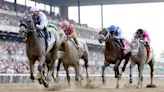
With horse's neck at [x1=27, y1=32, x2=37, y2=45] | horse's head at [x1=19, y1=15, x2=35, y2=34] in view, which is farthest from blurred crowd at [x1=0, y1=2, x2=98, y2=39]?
horse's head at [x1=19, y1=15, x2=35, y2=34]

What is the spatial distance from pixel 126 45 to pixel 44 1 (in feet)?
95.9

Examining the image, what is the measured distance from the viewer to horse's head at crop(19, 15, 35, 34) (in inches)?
381

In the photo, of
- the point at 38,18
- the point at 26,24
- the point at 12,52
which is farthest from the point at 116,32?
the point at 12,52

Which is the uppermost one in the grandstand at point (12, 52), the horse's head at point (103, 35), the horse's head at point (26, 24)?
the horse's head at point (26, 24)

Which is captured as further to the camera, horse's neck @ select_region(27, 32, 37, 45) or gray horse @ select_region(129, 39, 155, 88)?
gray horse @ select_region(129, 39, 155, 88)

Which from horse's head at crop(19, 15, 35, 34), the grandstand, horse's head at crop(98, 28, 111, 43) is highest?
horse's head at crop(19, 15, 35, 34)

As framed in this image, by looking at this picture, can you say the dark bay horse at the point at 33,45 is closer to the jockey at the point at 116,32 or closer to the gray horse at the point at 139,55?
the jockey at the point at 116,32

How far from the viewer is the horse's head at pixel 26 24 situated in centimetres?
968

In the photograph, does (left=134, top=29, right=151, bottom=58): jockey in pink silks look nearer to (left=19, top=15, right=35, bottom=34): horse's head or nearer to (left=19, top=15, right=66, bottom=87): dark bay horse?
(left=19, top=15, right=66, bottom=87): dark bay horse

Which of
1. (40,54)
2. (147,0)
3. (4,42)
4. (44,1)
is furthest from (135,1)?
(40,54)

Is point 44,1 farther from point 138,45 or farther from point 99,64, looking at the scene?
point 138,45

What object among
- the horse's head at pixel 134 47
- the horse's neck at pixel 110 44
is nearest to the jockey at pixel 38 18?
the horse's neck at pixel 110 44

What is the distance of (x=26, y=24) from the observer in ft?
32.1

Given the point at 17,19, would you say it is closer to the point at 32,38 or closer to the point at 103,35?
the point at 103,35
